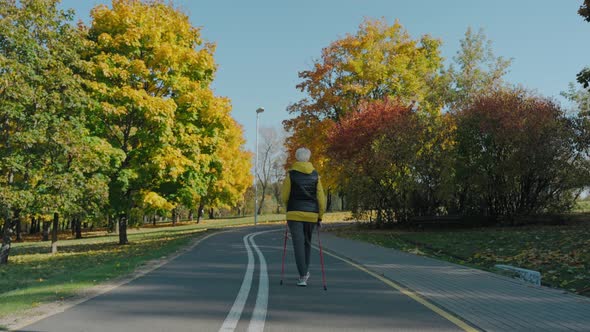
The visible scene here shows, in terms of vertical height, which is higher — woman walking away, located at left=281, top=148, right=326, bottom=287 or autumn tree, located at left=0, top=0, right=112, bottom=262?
autumn tree, located at left=0, top=0, right=112, bottom=262

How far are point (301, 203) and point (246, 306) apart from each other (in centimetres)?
217

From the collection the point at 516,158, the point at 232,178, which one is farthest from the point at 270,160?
the point at 516,158

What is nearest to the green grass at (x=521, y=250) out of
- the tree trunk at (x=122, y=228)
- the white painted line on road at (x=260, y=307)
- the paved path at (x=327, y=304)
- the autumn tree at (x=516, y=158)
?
the paved path at (x=327, y=304)

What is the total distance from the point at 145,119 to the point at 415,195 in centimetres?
1342

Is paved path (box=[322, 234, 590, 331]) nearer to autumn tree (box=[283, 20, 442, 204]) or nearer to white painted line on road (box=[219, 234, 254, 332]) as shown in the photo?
white painted line on road (box=[219, 234, 254, 332])

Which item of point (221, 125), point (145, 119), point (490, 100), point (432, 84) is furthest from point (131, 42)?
point (432, 84)

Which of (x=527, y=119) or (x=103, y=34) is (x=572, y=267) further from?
(x=103, y=34)

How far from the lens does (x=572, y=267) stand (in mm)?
11023

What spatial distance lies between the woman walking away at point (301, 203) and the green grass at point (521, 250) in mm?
4229

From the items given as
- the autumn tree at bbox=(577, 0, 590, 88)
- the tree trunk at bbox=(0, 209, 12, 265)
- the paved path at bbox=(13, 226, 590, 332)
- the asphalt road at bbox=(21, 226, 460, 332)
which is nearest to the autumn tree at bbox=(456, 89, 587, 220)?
the autumn tree at bbox=(577, 0, 590, 88)

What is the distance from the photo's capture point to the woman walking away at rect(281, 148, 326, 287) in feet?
27.2

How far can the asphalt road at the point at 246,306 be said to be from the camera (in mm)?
5625

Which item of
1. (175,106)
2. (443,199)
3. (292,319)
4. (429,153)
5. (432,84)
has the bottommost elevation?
(292,319)

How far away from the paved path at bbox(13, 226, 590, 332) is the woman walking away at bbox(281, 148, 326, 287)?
2.09 ft
